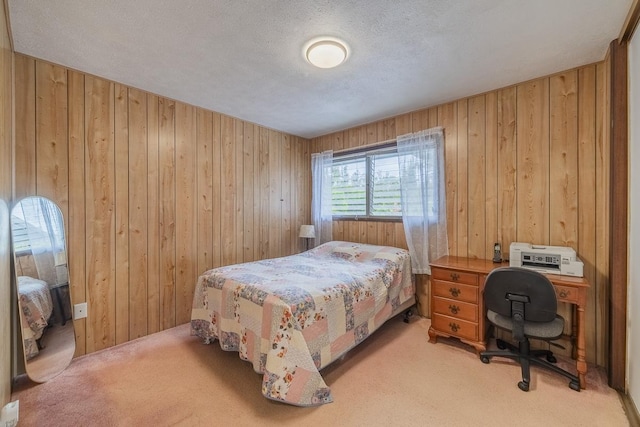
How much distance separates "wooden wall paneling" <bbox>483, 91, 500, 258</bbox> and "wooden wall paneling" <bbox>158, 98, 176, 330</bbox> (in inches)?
125

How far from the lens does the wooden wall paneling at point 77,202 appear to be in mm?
2227

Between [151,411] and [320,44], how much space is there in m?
2.61

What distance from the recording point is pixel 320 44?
1872mm

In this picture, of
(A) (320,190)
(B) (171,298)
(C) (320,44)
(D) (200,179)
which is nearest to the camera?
(C) (320,44)

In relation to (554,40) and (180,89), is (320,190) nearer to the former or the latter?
(180,89)

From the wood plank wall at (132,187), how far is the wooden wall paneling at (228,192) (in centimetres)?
1

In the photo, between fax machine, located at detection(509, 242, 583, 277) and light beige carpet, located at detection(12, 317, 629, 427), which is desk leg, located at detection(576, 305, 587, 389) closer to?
light beige carpet, located at detection(12, 317, 629, 427)

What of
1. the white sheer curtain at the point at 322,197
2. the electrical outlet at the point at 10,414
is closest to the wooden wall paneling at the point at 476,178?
the white sheer curtain at the point at 322,197

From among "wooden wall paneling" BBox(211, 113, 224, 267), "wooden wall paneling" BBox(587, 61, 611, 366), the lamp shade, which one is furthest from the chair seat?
"wooden wall paneling" BBox(211, 113, 224, 267)

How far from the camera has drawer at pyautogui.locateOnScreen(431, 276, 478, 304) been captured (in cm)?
233

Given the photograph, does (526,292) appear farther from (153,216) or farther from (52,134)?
(52,134)

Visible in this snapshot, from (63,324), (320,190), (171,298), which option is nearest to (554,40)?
(320,190)

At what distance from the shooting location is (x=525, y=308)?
1.90 m

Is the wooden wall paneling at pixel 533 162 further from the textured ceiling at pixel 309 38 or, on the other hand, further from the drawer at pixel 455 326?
the drawer at pixel 455 326
